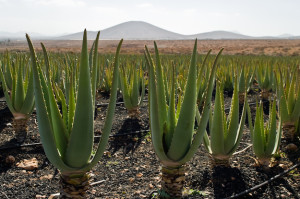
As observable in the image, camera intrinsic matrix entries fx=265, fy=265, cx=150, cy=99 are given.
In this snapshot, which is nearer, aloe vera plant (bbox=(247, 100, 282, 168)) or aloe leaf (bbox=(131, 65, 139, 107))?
aloe vera plant (bbox=(247, 100, 282, 168))

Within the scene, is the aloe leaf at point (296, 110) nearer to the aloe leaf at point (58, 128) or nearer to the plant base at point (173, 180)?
the plant base at point (173, 180)

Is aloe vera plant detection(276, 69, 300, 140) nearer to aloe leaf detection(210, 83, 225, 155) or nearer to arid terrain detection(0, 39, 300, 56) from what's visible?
aloe leaf detection(210, 83, 225, 155)

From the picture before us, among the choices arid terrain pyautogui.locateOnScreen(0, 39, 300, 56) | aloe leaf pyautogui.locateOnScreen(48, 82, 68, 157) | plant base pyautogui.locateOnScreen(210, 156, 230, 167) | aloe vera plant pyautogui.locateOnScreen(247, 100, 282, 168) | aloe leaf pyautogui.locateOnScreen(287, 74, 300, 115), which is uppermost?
arid terrain pyautogui.locateOnScreen(0, 39, 300, 56)

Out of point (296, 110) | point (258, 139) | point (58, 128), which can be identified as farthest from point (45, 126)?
point (296, 110)

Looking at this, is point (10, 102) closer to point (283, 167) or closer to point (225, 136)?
point (225, 136)

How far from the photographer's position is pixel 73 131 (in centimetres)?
117

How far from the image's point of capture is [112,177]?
226 cm

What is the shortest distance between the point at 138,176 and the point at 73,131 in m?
1.24

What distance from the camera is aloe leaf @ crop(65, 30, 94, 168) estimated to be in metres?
1.15

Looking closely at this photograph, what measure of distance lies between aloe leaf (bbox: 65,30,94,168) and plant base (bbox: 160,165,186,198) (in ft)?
1.52

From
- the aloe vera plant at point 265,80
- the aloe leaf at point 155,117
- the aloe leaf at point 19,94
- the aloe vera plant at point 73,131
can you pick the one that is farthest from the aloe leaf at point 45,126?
the aloe vera plant at point 265,80

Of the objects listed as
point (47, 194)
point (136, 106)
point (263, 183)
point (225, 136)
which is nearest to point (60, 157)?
point (47, 194)

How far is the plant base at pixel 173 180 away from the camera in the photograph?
1.43 m

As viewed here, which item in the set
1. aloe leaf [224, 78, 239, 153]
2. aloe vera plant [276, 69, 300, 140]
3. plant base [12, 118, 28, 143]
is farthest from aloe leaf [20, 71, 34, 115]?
aloe vera plant [276, 69, 300, 140]
